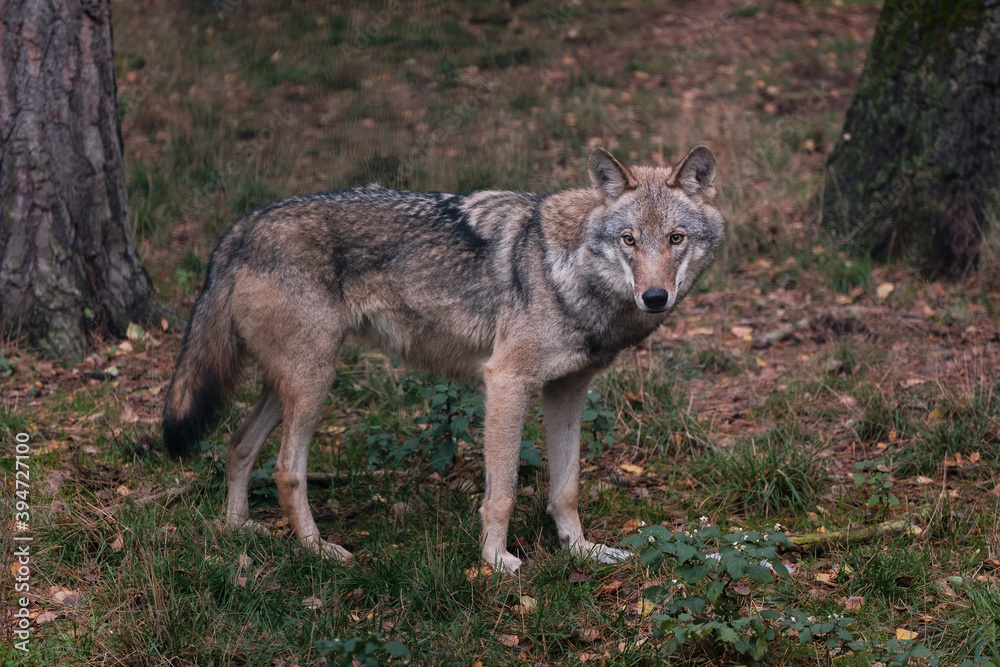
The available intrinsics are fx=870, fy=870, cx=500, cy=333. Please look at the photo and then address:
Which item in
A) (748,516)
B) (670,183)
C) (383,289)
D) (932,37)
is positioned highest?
(932,37)

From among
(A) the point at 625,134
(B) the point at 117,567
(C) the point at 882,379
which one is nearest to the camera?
(B) the point at 117,567

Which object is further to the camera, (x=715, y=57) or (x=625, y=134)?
(x=715, y=57)

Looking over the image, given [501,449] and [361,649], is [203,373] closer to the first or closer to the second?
[501,449]

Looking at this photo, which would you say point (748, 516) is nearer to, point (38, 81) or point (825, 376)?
point (825, 376)

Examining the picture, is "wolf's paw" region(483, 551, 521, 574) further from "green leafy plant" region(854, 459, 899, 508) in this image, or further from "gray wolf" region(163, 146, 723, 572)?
"green leafy plant" region(854, 459, 899, 508)

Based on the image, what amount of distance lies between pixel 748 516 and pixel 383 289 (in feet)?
7.33

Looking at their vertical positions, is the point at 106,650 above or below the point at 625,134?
below

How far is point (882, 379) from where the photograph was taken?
5480 millimetres

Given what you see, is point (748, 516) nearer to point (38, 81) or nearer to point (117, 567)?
point (117, 567)

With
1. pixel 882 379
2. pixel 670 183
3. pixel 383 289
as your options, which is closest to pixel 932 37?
pixel 882 379

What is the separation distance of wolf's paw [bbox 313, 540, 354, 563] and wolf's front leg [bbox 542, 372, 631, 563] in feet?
3.46

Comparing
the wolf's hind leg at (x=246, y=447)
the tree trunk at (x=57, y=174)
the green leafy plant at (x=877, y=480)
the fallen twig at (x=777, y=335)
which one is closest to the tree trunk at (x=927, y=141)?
the fallen twig at (x=777, y=335)

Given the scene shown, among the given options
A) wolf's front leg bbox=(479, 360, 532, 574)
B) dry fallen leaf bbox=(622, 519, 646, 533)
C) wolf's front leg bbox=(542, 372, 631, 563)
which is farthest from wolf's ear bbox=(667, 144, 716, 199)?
dry fallen leaf bbox=(622, 519, 646, 533)

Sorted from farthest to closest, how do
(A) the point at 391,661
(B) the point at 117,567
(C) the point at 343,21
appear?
1. (C) the point at 343,21
2. (B) the point at 117,567
3. (A) the point at 391,661
